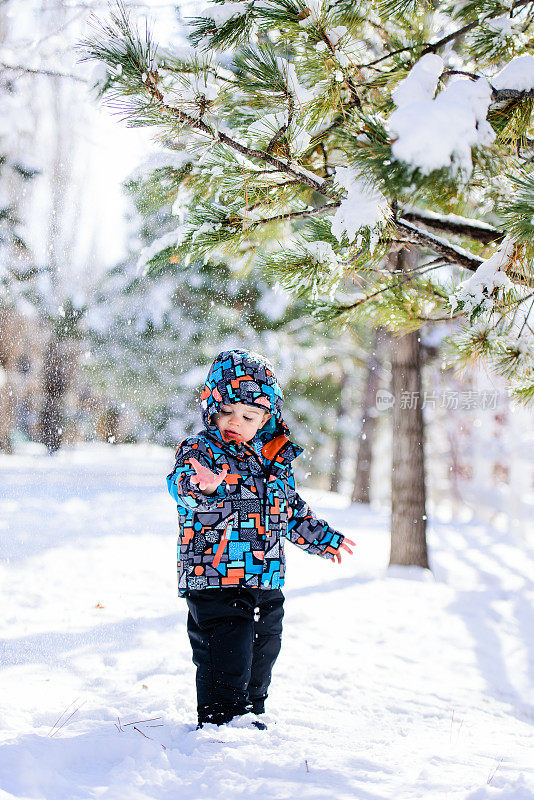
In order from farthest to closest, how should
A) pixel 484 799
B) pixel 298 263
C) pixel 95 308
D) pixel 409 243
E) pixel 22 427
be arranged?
pixel 22 427 < pixel 95 308 < pixel 298 263 < pixel 409 243 < pixel 484 799

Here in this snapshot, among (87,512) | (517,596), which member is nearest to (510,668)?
(517,596)

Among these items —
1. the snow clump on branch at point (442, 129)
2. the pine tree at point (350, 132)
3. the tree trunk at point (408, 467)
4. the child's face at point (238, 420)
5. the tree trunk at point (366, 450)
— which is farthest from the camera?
the tree trunk at point (366, 450)

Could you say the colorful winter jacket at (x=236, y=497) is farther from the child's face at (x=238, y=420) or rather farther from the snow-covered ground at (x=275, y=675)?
the snow-covered ground at (x=275, y=675)

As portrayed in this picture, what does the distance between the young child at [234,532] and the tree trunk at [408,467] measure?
13.1 ft

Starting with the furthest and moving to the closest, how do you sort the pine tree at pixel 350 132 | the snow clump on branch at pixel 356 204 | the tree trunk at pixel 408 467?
1. the tree trunk at pixel 408 467
2. the snow clump on branch at pixel 356 204
3. the pine tree at pixel 350 132

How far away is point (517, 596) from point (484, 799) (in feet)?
15.6

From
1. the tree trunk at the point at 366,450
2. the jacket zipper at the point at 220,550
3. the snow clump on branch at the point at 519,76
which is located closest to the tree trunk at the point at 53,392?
the tree trunk at the point at 366,450

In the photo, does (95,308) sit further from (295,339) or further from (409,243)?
(409,243)

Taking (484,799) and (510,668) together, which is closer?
(484,799)

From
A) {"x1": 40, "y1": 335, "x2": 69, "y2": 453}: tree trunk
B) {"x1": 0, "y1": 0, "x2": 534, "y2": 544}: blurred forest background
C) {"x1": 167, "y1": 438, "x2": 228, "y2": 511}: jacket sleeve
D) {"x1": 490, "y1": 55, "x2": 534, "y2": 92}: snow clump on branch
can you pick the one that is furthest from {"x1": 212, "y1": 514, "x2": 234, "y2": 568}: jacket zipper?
{"x1": 40, "y1": 335, "x2": 69, "y2": 453}: tree trunk

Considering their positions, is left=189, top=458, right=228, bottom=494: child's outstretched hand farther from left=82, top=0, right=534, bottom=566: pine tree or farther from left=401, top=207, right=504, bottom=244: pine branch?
left=401, top=207, right=504, bottom=244: pine branch

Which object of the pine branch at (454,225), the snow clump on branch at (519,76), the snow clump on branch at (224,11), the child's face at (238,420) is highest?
the snow clump on branch at (224,11)

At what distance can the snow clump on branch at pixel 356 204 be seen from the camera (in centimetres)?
163

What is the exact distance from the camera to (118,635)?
11.5ft
